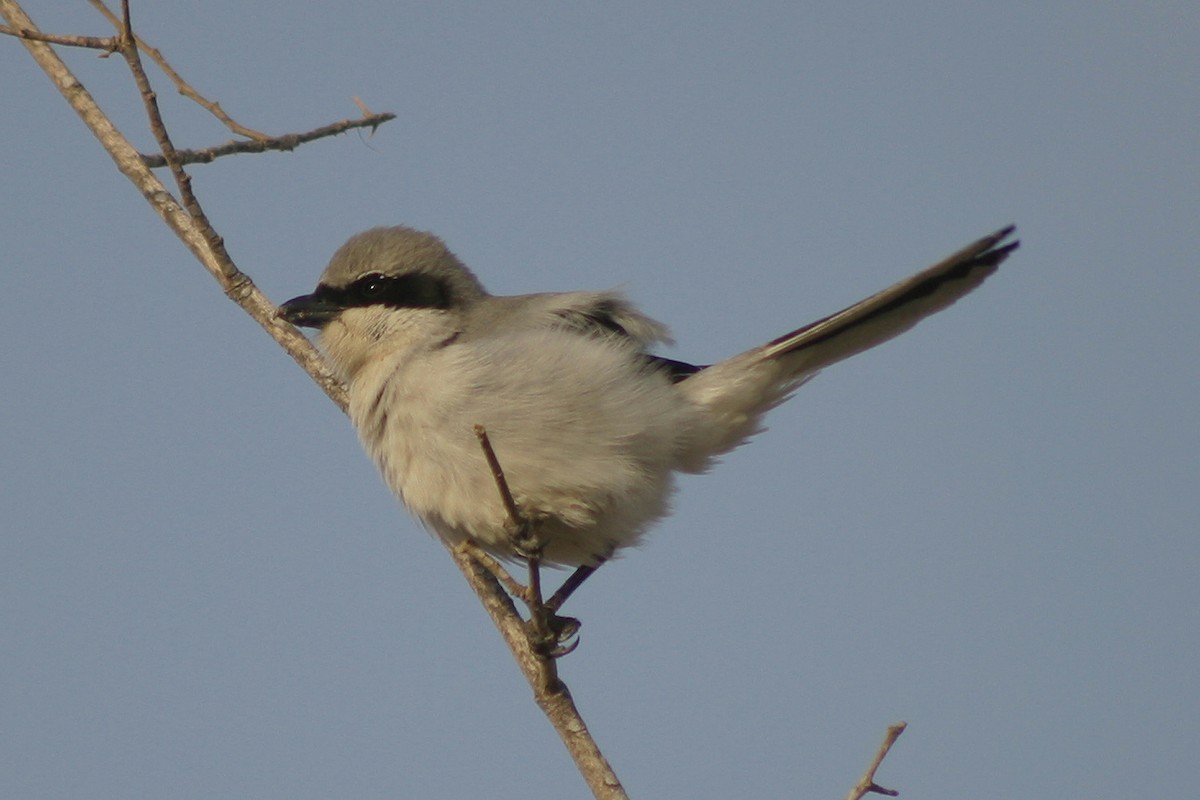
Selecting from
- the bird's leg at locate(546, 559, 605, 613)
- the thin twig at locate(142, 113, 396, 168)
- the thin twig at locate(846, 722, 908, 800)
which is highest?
the thin twig at locate(142, 113, 396, 168)

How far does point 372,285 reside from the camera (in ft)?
14.9

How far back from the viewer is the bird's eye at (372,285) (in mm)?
4523

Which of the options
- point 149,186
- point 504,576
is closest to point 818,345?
point 504,576

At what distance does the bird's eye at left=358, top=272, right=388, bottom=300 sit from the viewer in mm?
4523


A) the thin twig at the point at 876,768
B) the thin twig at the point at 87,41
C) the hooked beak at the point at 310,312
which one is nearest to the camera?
the thin twig at the point at 876,768

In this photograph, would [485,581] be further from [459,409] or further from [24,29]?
[24,29]

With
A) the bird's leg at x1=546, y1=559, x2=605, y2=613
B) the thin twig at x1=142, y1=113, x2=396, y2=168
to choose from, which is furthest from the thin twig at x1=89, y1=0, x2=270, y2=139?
the bird's leg at x1=546, y1=559, x2=605, y2=613

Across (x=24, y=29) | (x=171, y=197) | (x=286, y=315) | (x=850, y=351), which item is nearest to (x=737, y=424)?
(x=850, y=351)

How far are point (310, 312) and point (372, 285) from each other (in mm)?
246

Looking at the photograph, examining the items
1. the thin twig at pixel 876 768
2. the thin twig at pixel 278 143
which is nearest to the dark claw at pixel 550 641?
the thin twig at pixel 876 768

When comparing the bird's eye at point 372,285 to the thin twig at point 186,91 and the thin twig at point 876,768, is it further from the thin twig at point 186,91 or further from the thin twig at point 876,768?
the thin twig at point 876,768

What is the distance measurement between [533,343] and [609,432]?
0.40 metres

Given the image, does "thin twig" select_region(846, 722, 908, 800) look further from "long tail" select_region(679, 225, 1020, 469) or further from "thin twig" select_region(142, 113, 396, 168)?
"thin twig" select_region(142, 113, 396, 168)

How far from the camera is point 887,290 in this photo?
4105 mm
